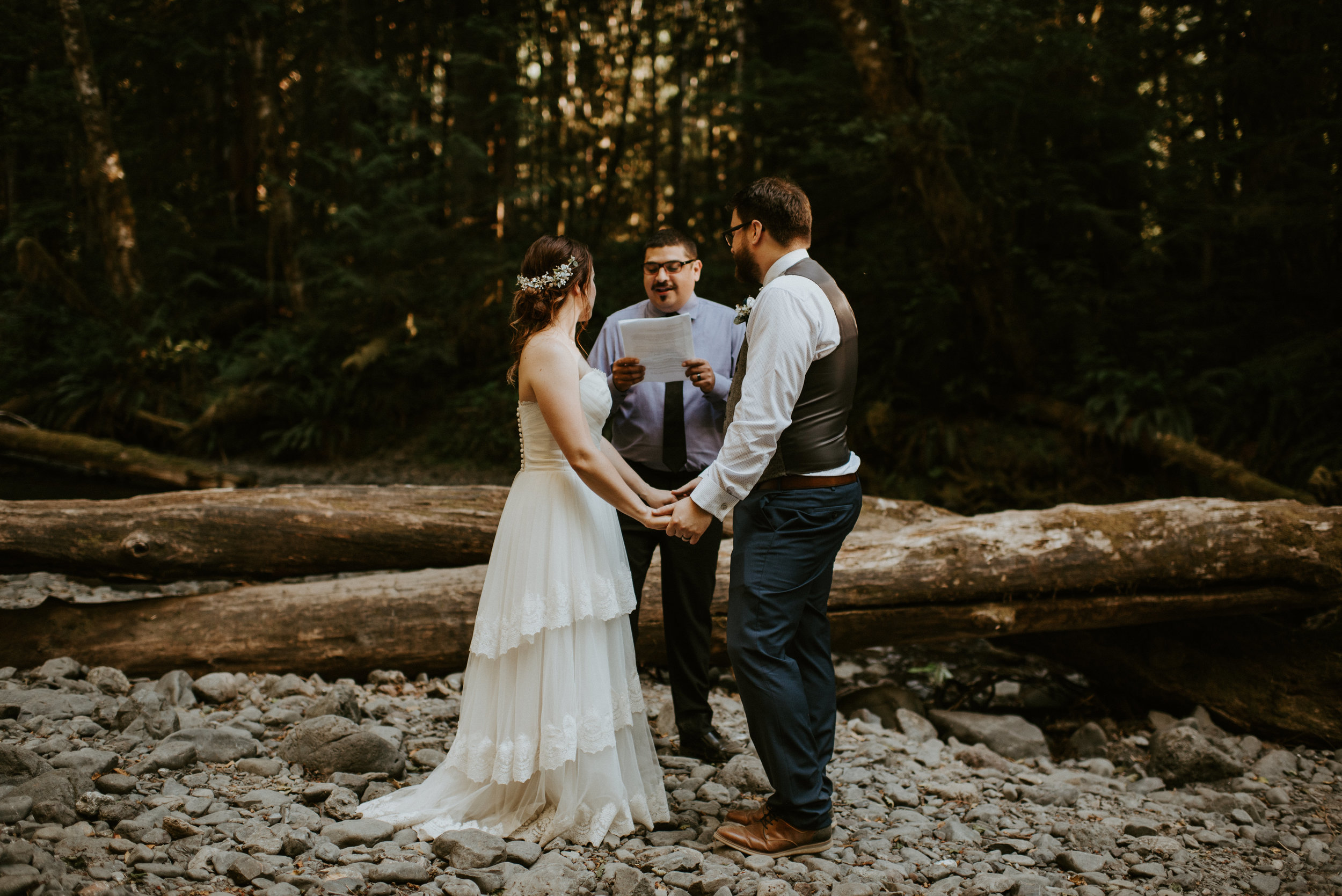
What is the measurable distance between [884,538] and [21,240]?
17890mm

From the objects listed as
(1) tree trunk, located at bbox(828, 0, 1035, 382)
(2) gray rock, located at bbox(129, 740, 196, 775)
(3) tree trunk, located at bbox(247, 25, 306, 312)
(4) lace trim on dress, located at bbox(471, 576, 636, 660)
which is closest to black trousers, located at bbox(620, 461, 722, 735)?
(4) lace trim on dress, located at bbox(471, 576, 636, 660)

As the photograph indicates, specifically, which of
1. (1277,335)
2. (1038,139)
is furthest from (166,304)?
(1277,335)

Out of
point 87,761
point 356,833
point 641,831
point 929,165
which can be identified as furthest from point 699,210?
point 356,833

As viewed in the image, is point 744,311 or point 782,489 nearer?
point 782,489

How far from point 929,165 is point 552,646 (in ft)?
26.1

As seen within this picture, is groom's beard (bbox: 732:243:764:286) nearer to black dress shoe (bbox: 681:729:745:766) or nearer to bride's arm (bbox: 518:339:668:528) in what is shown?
bride's arm (bbox: 518:339:668:528)

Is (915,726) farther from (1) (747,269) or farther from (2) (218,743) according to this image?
(2) (218,743)

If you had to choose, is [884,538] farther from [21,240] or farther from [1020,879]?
[21,240]

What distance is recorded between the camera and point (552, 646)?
3.15 m

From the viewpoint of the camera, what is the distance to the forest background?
9031 mm

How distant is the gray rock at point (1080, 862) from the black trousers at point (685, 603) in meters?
1.61

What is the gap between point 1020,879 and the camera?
2.97 m

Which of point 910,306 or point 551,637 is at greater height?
point 910,306

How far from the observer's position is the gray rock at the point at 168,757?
11.3 feet
